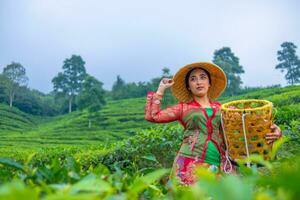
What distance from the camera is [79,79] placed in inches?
1918

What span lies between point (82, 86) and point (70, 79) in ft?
35.3

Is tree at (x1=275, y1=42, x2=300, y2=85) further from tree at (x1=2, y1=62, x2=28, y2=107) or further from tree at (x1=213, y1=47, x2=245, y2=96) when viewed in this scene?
tree at (x1=2, y1=62, x2=28, y2=107)

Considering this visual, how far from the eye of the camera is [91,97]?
103ft

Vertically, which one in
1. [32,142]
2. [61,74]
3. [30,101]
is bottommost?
[32,142]

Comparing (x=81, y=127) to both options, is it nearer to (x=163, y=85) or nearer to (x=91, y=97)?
(x=91, y=97)

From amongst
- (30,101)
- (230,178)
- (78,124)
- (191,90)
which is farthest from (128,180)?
(30,101)

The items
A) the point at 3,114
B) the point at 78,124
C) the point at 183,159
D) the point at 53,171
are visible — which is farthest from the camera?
the point at 3,114

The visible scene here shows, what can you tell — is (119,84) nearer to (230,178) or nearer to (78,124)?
(78,124)

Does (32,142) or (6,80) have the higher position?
(6,80)

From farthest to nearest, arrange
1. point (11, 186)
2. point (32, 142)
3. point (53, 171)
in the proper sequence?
1. point (32, 142)
2. point (53, 171)
3. point (11, 186)

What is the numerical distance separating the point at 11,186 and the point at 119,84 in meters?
46.5

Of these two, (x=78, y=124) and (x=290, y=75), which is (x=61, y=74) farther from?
(x=290, y=75)

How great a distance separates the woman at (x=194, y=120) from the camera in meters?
2.56

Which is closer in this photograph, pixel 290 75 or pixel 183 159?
pixel 183 159
